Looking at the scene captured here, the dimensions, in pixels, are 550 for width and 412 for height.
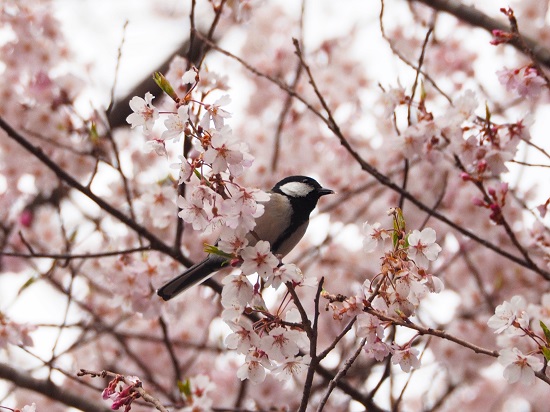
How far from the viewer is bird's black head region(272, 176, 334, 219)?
2.60 metres

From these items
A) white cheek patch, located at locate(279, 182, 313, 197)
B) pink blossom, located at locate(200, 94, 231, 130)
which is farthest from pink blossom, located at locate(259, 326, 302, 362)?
white cheek patch, located at locate(279, 182, 313, 197)

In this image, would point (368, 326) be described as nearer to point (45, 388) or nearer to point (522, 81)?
point (522, 81)

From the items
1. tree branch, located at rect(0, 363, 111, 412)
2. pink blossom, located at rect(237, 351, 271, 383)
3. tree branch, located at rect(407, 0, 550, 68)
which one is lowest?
pink blossom, located at rect(237, 351, 271, 383)

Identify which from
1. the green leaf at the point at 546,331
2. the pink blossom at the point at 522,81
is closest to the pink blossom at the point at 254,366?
the green leaf at the point at 546,331

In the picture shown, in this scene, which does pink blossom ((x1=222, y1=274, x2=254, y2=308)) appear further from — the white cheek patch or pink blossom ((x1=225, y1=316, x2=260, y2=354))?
the white cheek patch

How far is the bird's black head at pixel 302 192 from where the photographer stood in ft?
8.52

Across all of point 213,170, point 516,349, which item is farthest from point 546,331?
point 213,170

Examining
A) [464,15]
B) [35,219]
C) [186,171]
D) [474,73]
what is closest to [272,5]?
[474,73]

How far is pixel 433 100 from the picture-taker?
4988mm

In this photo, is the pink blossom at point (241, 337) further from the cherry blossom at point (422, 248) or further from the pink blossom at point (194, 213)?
the cherry blossom at point (422, 248)

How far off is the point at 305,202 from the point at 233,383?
92.0 inches

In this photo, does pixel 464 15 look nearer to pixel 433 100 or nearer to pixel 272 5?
pixel 433 100

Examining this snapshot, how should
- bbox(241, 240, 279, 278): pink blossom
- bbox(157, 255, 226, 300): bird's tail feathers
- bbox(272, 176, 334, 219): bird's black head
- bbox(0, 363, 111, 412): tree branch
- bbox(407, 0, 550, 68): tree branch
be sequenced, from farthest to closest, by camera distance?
bbox(407, 0, 550, 68): tree branch
bbox(0, 363, 111, 412): tree branch
bbox(272, 176, 334, 219): bird's black head
bbox(157, 255, 226, 300): bird's tail feathers
bbox(241, 240, 279, 278): pink blossom

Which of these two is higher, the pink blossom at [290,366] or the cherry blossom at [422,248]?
the cherry blossom at [422,248]
